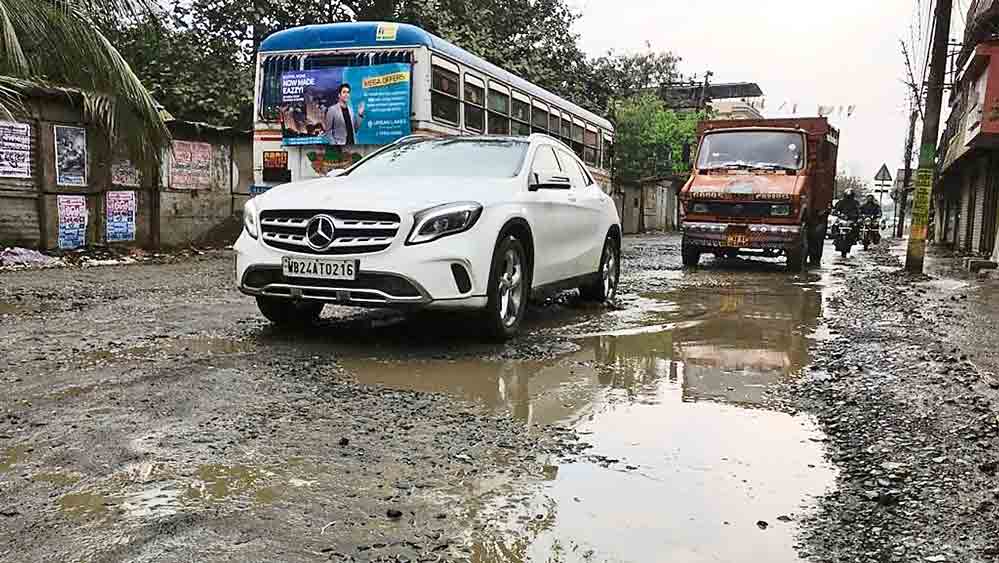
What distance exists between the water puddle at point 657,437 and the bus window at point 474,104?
18.6 ft


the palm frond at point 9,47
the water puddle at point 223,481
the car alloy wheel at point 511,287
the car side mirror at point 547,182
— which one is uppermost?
the palm frond at point 9,47

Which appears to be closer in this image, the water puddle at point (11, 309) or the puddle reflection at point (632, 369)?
the puddle reflection at point (632, 369)

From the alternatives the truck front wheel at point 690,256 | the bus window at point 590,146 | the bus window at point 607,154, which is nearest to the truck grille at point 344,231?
the truck front wheel at point 690,256

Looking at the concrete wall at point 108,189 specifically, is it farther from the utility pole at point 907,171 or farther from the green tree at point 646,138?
the utility pole at point 907,171

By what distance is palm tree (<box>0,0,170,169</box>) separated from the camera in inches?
281

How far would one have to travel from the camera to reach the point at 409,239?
5301 mm

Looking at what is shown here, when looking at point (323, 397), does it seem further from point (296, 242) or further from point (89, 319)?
point (89, 319)

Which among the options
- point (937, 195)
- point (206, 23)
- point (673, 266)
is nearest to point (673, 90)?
point (937, 195)

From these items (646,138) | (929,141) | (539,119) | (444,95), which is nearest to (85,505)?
(444,95)

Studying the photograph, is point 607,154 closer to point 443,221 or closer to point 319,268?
point 443,221

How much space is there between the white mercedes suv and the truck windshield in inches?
304

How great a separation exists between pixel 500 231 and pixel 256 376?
6.35 ft

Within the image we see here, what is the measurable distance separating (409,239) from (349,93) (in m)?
6.39

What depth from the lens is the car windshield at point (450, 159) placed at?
21.0 feet
